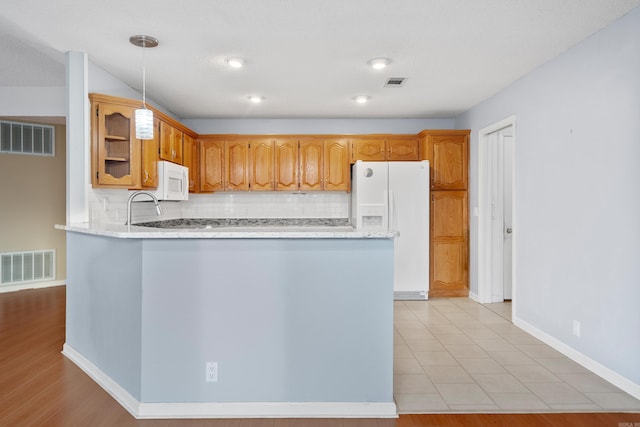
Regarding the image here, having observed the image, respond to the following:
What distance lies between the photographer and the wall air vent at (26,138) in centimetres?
546

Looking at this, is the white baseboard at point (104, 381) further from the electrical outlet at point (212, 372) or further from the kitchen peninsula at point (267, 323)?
the electrical outlet at point (212, 372)

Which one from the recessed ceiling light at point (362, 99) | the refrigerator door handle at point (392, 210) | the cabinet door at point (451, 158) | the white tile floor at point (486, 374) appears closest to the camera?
the white tile floor at point (486, 374)

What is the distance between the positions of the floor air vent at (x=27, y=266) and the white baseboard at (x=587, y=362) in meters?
6.20

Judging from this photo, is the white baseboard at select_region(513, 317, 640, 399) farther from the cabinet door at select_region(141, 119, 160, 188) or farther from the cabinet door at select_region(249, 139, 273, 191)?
the cabinet door at select_region(141, 119, 160, 188)

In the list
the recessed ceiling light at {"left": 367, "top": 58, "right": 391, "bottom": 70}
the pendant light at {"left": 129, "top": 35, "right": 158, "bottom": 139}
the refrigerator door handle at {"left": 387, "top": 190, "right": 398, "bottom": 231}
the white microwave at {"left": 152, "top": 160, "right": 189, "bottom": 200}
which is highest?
the recessed ceiling light at {"left": 367, "top": 58, "right": 391, "bottom": 70}

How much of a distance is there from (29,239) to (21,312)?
1598mm

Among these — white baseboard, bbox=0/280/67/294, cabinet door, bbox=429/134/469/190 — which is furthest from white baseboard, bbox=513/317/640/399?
white baseboard, bbox=0/280/67/294

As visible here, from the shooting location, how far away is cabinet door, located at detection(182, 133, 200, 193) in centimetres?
527

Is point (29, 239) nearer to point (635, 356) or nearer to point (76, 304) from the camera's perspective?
point (76, 304)

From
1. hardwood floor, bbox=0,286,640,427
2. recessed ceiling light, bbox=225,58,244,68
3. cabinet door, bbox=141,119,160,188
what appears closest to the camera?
hardwood floor, bbox=0,286,640,427

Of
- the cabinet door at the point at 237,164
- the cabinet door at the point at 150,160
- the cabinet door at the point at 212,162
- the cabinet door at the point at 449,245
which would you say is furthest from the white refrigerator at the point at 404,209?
the cabinet door at the point at 150,160

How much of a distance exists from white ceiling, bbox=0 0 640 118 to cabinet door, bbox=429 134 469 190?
70cm

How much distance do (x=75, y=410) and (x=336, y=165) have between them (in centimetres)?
414

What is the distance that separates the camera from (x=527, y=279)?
12.7 ft
